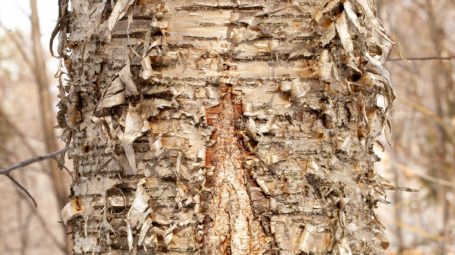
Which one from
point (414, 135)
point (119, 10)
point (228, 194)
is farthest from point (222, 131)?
point (414, 135)

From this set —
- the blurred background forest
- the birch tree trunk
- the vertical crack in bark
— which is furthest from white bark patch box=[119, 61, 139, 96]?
the blurred background forest

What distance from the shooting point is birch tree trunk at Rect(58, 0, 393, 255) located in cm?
108

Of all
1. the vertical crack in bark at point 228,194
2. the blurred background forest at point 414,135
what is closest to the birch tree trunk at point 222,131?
the vertical crack in bark at point 228,194

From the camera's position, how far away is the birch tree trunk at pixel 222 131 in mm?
1081

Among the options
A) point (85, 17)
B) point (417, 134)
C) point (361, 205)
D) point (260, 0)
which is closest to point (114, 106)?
point (85, 17)

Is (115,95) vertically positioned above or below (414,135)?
below

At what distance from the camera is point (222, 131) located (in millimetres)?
1099

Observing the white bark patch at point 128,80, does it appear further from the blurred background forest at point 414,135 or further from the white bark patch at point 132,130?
the blurred background forest at point 414,135

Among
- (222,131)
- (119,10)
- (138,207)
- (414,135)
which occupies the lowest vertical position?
(138,207)

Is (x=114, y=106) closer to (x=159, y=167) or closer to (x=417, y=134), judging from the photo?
(x=159, y=167)

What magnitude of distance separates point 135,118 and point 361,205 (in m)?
0.40

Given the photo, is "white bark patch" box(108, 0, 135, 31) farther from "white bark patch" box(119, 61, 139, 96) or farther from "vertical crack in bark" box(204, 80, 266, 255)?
"vertical crack in bark" box(204, 80, 266, 255)

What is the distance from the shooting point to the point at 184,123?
3.61 feet

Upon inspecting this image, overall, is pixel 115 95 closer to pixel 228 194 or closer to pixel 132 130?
pixel 132 130
